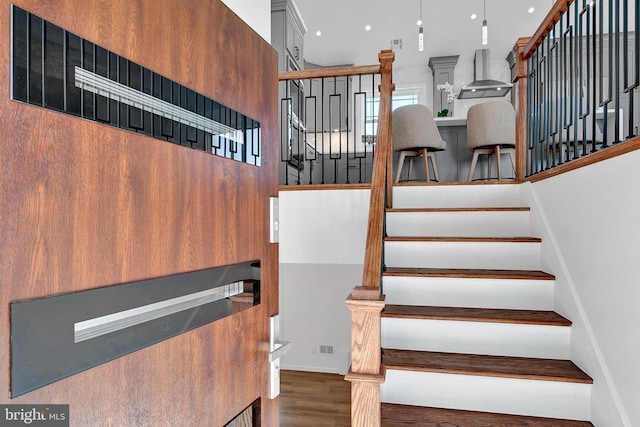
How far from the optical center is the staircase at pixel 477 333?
5.73ft

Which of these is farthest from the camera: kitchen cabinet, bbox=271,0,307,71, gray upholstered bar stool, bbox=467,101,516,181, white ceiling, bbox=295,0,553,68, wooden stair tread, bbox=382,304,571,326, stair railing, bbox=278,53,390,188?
white ceiling, bbox=295,0,553,68

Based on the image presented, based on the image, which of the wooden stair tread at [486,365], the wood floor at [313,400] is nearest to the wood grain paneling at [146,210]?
the wooden stair tread at [486,365]

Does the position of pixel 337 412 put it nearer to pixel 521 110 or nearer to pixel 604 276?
pixel 604 276

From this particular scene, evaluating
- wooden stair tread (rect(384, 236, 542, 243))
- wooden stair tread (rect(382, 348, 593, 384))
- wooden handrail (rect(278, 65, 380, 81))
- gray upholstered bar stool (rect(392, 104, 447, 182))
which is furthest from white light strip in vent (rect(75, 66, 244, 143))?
gray upholstered bar stool (rect(392, 104, 447, 182))

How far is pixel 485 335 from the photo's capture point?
1983 mm

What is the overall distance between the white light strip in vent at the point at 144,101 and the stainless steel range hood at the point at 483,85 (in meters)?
4.80

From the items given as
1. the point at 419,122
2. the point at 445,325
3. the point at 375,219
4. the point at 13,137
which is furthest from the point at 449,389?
the point at 419,122

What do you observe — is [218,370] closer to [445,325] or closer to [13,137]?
[13,137]

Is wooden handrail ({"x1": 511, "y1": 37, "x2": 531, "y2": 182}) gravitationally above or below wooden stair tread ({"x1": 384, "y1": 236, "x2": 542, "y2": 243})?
above

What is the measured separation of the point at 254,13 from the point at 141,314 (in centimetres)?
97

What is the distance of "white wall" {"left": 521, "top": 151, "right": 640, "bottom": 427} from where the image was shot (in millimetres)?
1400

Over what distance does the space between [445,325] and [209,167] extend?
154 centimetres

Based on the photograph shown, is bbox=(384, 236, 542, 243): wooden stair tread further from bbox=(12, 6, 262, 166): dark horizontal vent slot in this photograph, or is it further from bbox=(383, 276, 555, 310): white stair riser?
bbox=(12, 6, 262, 166): dark horizontal vent slot

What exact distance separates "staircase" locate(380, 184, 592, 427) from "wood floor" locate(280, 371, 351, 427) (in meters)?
1.84
